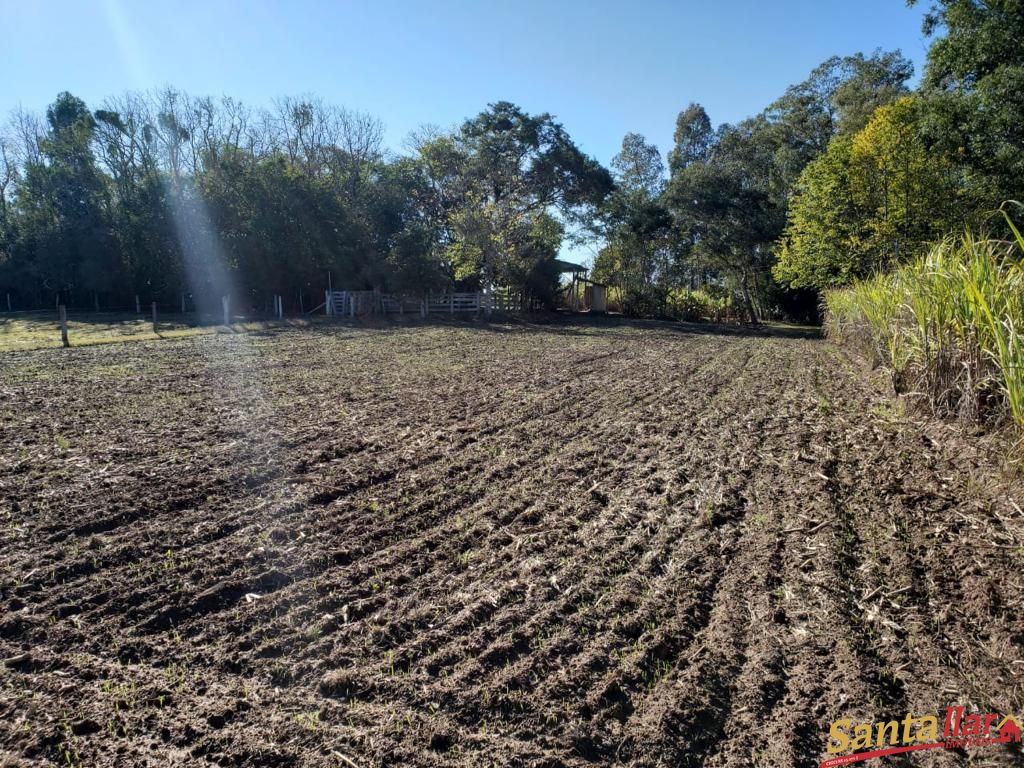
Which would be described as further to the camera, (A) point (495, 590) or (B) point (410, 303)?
(B) point (410, 303)

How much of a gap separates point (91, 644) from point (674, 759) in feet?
8.54

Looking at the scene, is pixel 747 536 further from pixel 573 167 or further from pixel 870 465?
pixel 573 167

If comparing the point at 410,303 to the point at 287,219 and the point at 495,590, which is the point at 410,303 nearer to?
the point at 287,219

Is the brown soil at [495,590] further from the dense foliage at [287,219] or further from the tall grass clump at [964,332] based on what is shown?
the dense foliage at [287,219]

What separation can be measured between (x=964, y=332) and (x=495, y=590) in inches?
178

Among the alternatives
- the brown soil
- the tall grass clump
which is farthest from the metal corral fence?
the tall grass clump

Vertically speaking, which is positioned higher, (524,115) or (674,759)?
(524,115)

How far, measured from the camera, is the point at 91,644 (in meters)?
2.61

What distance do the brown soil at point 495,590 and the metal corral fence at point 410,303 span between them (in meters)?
22.0

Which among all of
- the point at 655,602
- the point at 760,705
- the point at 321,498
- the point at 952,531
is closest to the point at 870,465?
the point at 952,531

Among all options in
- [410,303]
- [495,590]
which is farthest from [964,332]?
[410,303]

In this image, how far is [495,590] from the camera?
3.09 metres

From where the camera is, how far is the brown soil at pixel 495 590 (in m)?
2.13

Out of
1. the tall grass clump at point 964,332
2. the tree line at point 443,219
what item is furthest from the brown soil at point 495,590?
the tree line at point 443,219
